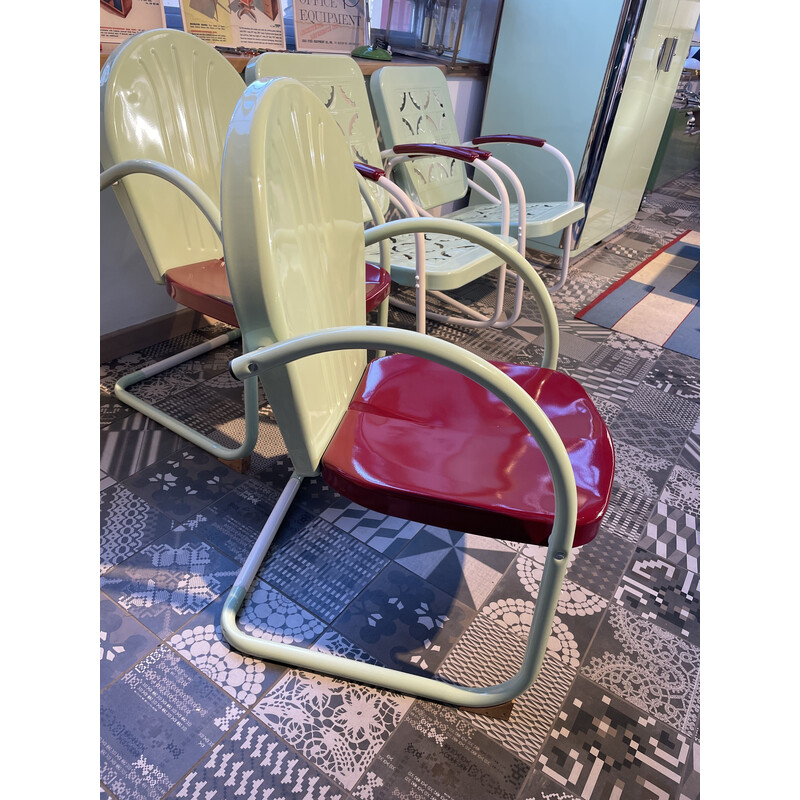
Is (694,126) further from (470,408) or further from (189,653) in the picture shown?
(189,653)

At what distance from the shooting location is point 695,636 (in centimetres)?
115

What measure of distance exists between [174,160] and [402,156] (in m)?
0.80

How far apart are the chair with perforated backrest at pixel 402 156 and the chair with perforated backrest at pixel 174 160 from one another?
0.50 ft

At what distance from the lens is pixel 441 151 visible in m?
1.78

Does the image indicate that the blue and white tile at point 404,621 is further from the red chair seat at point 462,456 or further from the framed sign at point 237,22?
the framed sign at point 237,22

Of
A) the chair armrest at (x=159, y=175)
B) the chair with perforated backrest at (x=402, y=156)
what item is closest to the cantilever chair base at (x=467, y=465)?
the chair armrest at (x=159, y=175)

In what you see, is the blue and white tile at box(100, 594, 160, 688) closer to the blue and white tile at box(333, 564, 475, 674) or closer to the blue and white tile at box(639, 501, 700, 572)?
the blue and white tile at box(333, 564, 475, 674)

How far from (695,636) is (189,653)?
1000 mm

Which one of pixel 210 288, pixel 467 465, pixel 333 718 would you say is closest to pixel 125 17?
pixel 210 288

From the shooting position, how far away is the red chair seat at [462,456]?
756 mm

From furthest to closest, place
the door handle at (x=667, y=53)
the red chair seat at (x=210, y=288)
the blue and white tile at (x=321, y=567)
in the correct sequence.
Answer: the door handle at (x=667, y=53)
the red chair seat at (x=210, y=288)
the blue and white tile at (x=321, y=567)

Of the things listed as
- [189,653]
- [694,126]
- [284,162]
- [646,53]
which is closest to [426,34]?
[646,53]

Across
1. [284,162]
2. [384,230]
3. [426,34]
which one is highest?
[426,34]

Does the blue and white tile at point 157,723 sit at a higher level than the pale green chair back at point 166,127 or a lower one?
lower
